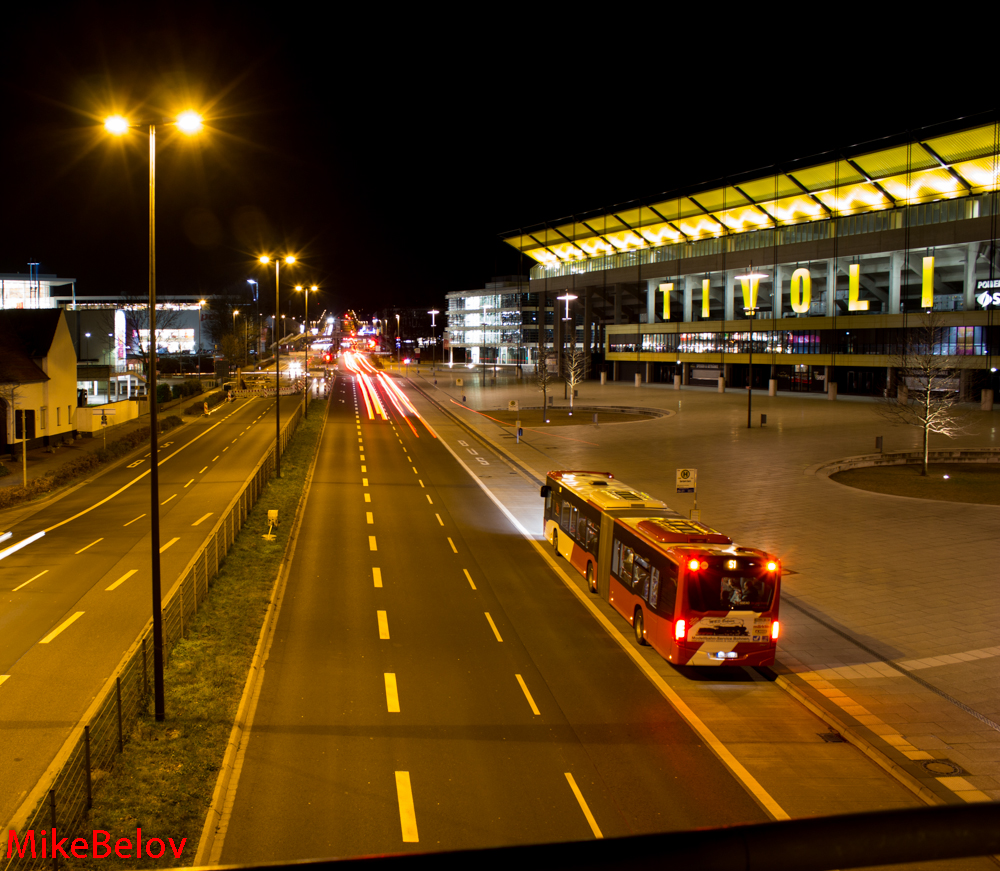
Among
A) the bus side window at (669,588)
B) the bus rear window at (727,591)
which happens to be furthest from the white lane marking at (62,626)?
the bus rear window at (727,591)

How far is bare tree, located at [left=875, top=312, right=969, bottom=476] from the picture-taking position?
109 ft

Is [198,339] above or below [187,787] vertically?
above

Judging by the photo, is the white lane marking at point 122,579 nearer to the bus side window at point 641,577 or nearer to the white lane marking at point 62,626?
the white lane marking at point 62,626

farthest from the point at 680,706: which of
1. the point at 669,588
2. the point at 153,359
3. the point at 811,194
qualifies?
the point at 811,194

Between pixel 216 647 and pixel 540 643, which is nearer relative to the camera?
pixel 216 647

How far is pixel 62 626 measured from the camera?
15.6 metres

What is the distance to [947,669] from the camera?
13828 mm

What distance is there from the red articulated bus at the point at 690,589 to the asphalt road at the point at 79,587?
959 cm

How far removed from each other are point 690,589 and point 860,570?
8207mm

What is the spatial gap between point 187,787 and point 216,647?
4961mm

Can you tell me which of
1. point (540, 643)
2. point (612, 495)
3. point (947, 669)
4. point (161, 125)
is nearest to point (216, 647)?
point (540, 643)

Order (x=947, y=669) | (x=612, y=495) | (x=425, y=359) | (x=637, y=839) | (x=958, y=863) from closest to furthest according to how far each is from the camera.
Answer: (x=637, y=839) → (x=958, y=863) → (x=947, y=669) → (x=612, y=495) → (x=425, y=359)

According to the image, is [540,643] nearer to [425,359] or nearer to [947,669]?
[947,669]

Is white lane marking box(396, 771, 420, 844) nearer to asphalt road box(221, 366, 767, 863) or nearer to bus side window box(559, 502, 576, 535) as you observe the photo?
asphalt road box(221, 366, 767, 863)
